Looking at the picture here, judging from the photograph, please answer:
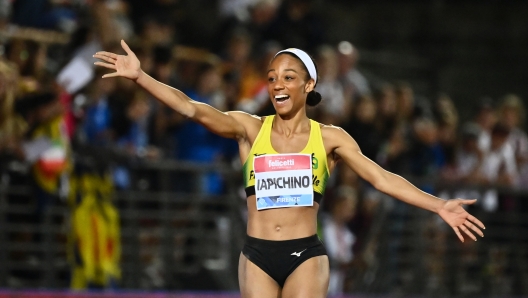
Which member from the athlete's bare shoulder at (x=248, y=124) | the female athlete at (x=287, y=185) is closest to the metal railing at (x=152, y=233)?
the athlete's bare shoulder at (x=248, y=124)

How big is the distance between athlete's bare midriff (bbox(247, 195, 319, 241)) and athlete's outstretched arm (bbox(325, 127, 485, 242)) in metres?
0.48

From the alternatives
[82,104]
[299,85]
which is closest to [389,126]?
[82,104]

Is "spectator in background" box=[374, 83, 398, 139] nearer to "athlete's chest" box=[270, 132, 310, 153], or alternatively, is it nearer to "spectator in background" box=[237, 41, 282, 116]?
"spectator in background" box=[237, 41, 282, 116]

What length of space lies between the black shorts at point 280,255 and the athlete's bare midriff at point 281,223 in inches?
1.7

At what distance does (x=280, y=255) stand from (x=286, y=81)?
1.22m

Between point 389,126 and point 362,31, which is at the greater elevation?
point 362,31

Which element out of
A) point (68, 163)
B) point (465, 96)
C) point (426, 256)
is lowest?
point (426, 256)

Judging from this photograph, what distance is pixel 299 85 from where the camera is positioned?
7.48m

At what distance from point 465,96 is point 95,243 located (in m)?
10.4

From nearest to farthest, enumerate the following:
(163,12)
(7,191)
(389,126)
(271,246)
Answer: (271,246) < (7,191) < (163,12) < (389,126)

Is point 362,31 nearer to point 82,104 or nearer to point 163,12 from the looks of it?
point 163,12

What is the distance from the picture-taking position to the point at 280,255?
732 cm

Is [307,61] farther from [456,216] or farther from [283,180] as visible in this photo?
[456,216]

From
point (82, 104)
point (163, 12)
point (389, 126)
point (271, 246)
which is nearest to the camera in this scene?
point (271, 246)
